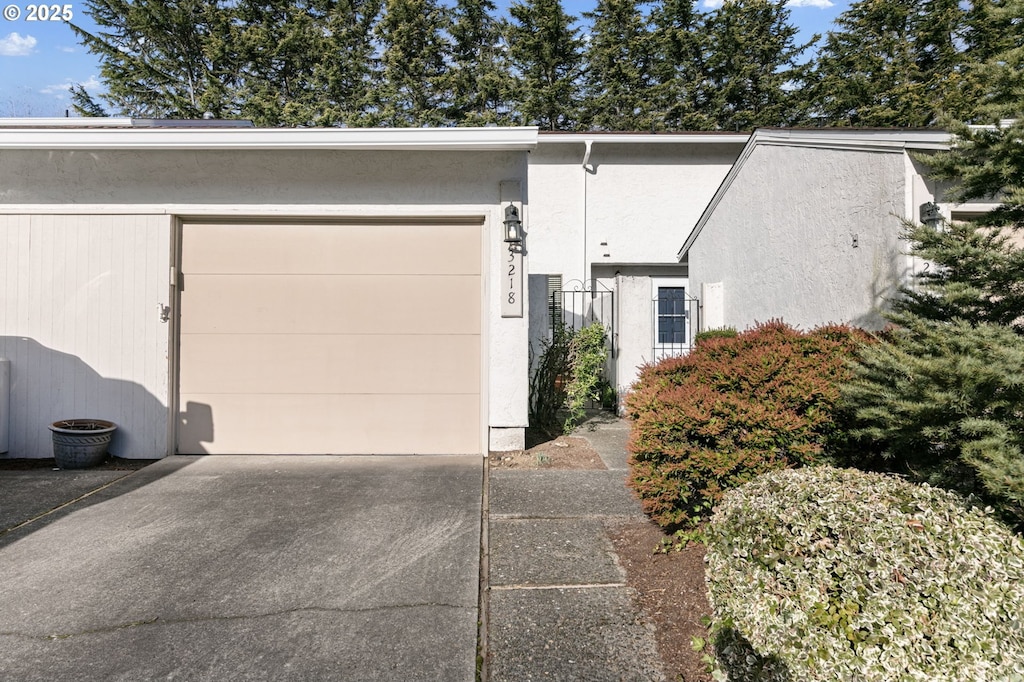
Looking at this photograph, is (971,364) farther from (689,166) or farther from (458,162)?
(689,166)

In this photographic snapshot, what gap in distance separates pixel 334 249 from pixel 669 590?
15.7ft

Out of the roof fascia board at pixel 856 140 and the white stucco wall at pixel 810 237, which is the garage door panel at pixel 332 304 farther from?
the roof fascia board at pixel 856 140

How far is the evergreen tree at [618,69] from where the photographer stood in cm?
2084

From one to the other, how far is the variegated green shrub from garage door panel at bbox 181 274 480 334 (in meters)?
4.31

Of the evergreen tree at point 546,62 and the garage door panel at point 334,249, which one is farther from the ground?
the evergreen tree at point 546,62

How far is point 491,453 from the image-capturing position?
623 centimetres

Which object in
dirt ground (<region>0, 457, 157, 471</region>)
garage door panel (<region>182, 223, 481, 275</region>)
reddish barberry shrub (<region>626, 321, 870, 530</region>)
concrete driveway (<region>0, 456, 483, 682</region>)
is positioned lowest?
concrete driveway (<region>0, 456, 483, 682</region>)

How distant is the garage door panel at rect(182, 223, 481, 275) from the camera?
6344 mm

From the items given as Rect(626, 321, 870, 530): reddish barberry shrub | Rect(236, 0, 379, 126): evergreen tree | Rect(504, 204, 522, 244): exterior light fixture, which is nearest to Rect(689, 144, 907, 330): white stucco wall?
Rect(626, 321, 870, 530): reddish barberry shrub

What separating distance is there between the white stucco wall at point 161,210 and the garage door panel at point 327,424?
363 mm

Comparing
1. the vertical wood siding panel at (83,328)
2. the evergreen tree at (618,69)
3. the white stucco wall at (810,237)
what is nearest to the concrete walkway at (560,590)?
the white stucco wall at (810,237)

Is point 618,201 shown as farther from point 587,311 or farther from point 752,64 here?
point 752,64

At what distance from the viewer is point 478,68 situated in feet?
69.7

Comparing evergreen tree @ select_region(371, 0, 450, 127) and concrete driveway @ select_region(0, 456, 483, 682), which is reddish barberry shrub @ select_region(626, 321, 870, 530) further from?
evergreen tree @ select_region(371, 0, 450, 127)
